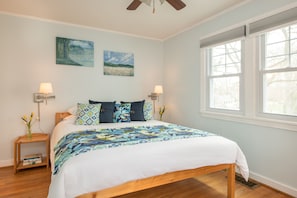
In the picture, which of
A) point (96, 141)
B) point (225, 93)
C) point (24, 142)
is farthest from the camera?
point (225, 93)

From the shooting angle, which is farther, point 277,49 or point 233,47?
point 233,47

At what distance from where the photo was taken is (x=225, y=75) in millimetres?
2986

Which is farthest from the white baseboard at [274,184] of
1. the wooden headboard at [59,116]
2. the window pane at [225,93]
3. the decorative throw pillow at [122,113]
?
the wooden headboard at [59,116]

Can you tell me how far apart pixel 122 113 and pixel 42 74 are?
1.55m

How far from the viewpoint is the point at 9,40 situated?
3.01 meters

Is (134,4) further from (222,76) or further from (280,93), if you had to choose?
(280,93)

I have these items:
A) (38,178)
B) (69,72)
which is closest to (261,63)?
(69,72)

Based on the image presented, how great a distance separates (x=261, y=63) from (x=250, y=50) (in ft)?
0.76

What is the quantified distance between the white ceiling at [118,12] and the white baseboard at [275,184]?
2.41m

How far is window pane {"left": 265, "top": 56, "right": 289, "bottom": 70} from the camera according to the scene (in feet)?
7.39

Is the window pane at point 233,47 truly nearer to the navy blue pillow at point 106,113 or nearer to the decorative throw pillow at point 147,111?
the decorative throw pillow at point 147,111

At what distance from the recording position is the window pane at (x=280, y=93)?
7.17 ft

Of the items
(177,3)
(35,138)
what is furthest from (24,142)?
(177,3)

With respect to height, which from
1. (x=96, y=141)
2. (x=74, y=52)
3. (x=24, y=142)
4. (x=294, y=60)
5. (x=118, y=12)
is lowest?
(x=24, y=142)
